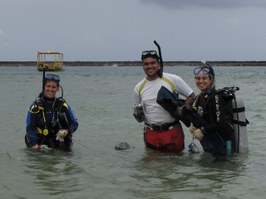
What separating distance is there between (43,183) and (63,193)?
2.00 ft

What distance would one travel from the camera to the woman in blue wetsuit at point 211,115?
593cm

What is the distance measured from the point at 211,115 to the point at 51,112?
99.6 inches

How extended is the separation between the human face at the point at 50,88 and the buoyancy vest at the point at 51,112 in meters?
0.12

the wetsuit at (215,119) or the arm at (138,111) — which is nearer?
the wetsuit at (215,119)

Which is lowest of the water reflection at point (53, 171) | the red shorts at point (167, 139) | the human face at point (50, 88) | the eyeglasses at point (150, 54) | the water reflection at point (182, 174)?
the water reflection at point (53, 171)

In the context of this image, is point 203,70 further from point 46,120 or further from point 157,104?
point 46,120

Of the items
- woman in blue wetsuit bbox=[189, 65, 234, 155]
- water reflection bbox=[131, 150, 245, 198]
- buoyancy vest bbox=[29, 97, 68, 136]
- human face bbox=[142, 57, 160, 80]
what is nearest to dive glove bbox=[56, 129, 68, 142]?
buoyancy vest bbox=[29, 97, 68, 136]

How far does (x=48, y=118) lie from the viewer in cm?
688

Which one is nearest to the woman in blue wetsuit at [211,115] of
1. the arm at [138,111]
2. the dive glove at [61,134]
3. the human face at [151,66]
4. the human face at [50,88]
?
the human face at [151,66]

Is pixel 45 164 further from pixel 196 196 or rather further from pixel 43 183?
pixel 196 196

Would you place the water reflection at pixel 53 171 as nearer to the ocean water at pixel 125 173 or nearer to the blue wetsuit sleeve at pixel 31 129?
the ocean water at pixel 125 173

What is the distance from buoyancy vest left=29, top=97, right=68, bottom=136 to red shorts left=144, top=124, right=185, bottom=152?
4.49 ft

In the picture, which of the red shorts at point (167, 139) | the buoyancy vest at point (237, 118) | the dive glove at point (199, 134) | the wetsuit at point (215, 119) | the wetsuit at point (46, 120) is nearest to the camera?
the wetsuit at point (215, 119)

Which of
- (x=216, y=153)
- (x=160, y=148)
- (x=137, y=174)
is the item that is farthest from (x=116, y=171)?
(x=216, y=153)
